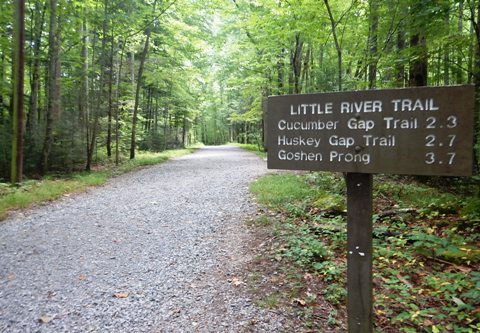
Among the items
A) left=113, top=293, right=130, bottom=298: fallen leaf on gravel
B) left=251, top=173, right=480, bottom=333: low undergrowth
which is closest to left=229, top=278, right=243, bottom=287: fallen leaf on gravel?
left=251, top=173, right=480, bottom=333: low undergrowth

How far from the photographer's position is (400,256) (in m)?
4.16

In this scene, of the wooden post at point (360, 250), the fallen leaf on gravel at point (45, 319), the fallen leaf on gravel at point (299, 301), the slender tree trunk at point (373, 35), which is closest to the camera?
the wooden post at point (360, 250)

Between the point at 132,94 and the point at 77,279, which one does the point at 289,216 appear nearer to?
the point at 77,279

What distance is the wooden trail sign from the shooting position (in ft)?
6.83

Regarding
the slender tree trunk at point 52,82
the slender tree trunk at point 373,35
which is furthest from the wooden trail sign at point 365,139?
the slender tree trunk at point 52,82

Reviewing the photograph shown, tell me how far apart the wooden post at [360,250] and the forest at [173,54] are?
1.18m

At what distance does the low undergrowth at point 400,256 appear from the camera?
3.12 metres

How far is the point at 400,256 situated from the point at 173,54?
20.2 metres

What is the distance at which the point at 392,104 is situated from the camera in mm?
2252

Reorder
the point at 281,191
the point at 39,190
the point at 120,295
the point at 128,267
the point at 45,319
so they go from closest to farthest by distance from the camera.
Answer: the point at 45,319, the point at 120,295, the point at 128,267, the point at 281,191, the point at 39,190

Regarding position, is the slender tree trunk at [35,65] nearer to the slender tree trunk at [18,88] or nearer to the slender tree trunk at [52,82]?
the slender tree trunk at [52,82]

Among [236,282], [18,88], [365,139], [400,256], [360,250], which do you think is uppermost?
[18,88]

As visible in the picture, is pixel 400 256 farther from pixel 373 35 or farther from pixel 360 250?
pixel 373 35

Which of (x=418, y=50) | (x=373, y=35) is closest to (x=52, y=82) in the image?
(x=373, y=35)
